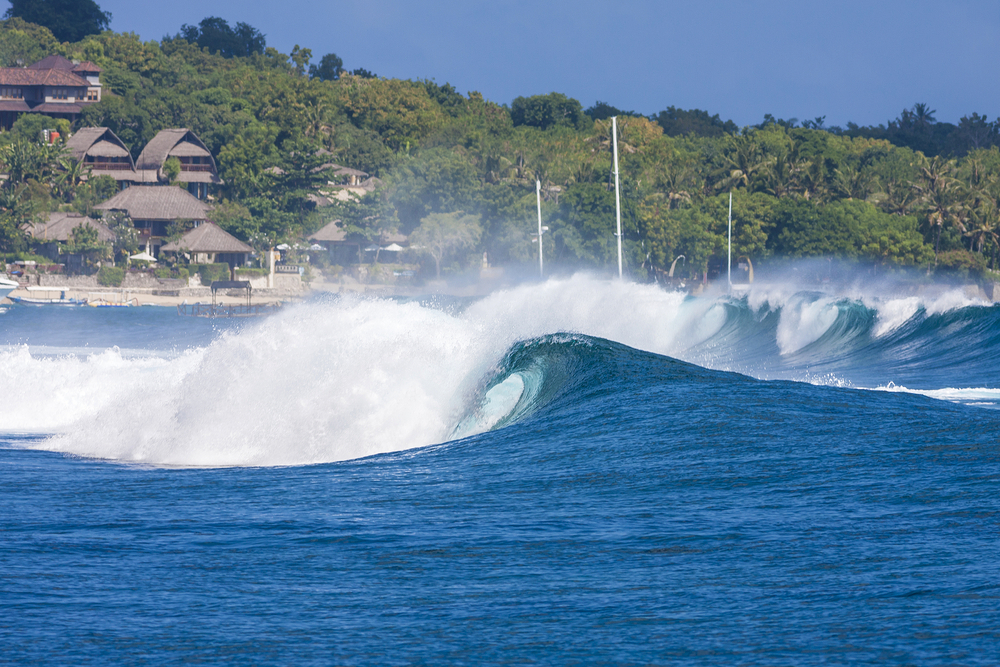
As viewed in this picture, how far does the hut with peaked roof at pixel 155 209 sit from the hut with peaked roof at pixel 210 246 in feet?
14.9

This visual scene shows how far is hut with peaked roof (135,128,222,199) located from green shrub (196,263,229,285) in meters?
20.8

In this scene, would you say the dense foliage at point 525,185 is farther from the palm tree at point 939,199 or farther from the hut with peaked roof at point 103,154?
the hut with peaked roof at point 103,154

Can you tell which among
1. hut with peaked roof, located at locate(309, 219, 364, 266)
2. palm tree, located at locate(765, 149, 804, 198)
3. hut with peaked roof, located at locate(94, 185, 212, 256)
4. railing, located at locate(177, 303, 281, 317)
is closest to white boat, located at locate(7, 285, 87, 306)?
railing, located at locate(177, 303, 281, 317)

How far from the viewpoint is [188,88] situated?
11550 cm

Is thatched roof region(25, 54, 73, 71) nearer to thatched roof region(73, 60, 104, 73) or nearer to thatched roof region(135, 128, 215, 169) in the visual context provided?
thatched roof region(73, 60, 104, 73)

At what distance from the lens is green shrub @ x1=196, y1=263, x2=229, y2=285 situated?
79.4m

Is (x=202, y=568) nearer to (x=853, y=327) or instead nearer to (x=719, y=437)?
(x=719, y=437)

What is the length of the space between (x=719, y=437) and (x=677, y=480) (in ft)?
5.19

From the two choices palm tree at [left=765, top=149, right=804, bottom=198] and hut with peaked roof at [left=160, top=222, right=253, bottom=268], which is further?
palm tree at [left=765, top=149, right=804, bottom=198]

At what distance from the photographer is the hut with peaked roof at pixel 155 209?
Answer: 87.2m

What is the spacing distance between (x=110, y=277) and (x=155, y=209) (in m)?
12.4

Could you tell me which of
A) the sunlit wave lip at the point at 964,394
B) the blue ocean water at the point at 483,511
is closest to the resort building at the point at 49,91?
the blue ocean water at the point at 483,511

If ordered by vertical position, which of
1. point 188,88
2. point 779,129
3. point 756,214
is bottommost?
point 756,214

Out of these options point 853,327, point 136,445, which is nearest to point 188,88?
point 853,327
